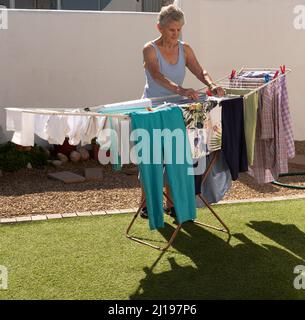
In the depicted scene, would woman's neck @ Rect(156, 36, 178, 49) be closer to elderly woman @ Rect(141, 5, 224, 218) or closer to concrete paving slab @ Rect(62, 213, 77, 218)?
elderly woman @ Rect(141, 5, 224, 218)

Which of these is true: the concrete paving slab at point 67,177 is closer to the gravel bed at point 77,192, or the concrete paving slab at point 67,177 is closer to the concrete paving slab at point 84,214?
the gravel bed at point 77,192

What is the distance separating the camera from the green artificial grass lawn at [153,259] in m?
3.62

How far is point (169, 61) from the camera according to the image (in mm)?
4512

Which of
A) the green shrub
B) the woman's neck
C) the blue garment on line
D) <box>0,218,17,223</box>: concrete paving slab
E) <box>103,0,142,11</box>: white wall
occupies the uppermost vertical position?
<box>103,0,142,11</box>: white wall

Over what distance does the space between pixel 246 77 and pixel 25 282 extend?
266 centimetres

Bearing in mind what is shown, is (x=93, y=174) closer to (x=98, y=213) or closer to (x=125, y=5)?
(x=98, y=213)

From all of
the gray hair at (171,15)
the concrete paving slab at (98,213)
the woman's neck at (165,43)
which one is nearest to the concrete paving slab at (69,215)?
the concrete paving slab at (98,213)

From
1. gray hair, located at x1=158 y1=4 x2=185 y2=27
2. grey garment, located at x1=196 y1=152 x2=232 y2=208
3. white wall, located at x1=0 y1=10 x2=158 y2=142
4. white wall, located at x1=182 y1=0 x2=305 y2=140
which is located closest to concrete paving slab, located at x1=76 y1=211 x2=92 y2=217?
grey garment, located at x1=196 y1=152 x2=232 y2=208

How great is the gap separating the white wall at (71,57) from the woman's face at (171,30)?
3415 millimetres

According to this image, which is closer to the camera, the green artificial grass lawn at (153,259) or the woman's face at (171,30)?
the green artificial grass lawn at (153,259)

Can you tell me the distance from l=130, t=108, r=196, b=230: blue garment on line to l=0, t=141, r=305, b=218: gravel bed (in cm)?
177

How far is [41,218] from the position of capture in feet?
16.7

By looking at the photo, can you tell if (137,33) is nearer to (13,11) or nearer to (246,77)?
(13,11)

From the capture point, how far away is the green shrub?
22.2 feet
